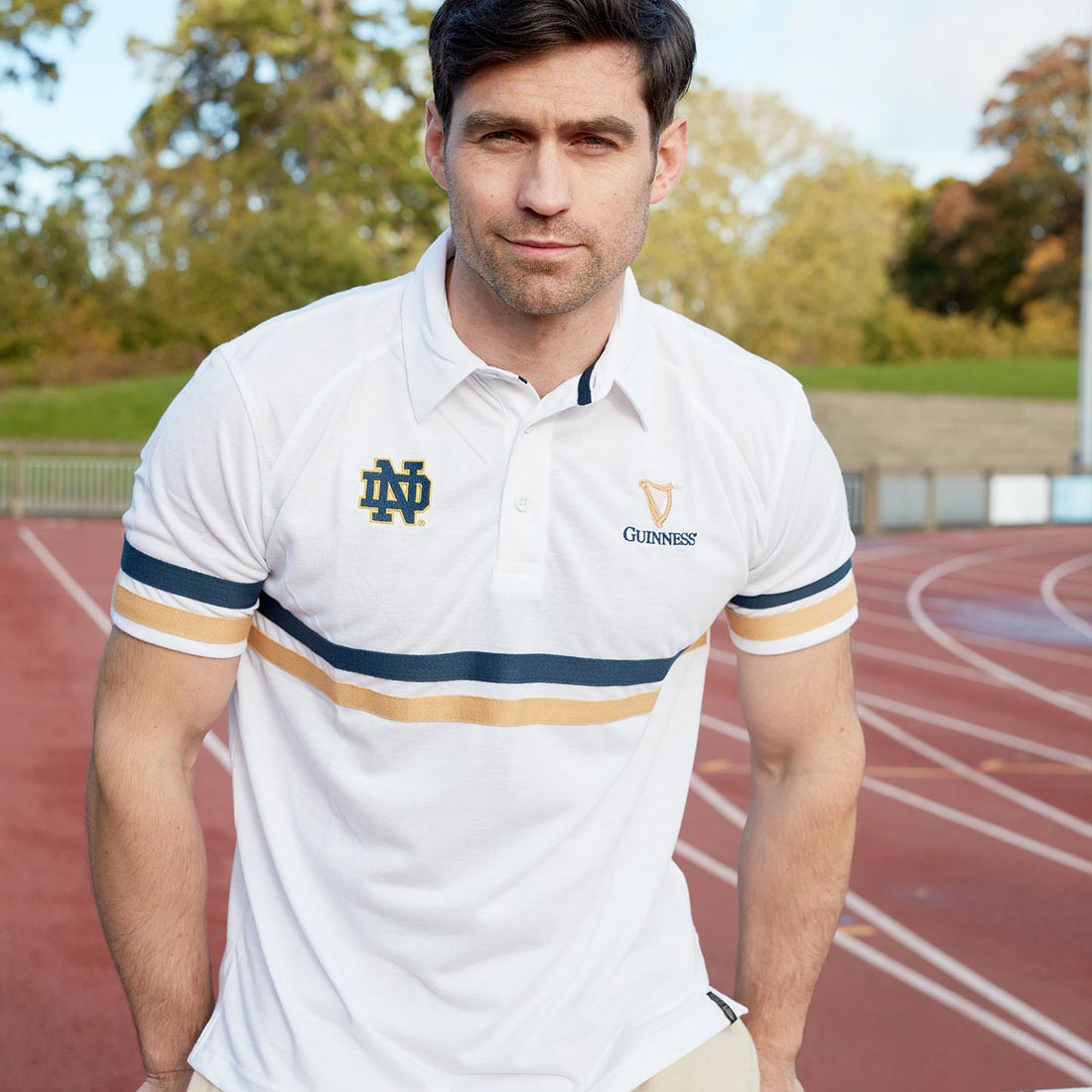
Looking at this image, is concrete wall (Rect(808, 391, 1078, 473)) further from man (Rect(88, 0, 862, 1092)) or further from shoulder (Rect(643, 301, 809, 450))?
man (Rect(88, 0, 862, 1092))

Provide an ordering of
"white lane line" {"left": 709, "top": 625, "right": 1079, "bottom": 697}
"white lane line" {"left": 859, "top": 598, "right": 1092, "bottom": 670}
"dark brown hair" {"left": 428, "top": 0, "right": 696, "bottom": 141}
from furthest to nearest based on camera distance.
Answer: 1. "white lane line" {"left": 859, "top": 598, "right": 1092, "bottom": 670}
2. "white lane line" {"left": 709, "top": 625, "right": 1079, "bottom": 697}
3. "dark brown hair" {"left": 428, "top": 0, "right": 696, "bottom": 141}

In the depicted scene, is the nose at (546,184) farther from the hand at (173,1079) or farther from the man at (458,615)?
the hand at (173,1079)

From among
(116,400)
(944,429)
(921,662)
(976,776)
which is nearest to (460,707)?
(976,776)

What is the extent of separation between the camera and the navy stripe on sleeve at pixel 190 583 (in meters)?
1.94

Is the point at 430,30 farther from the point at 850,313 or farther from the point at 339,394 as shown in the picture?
the point at 850,313

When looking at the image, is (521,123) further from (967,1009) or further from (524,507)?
(967,1009)

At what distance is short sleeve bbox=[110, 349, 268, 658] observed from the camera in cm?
189

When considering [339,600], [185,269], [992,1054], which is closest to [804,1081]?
[992,1054]

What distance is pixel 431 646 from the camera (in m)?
1.92

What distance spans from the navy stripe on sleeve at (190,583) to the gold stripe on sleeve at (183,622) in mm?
22

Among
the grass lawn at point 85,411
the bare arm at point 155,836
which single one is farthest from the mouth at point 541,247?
the grass lawn at point 85,411

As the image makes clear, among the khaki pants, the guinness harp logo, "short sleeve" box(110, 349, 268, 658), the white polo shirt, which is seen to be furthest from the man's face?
the khaki pants

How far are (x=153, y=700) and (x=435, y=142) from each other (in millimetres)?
797

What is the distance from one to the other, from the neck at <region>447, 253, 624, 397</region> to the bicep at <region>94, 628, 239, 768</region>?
50 centimetres
